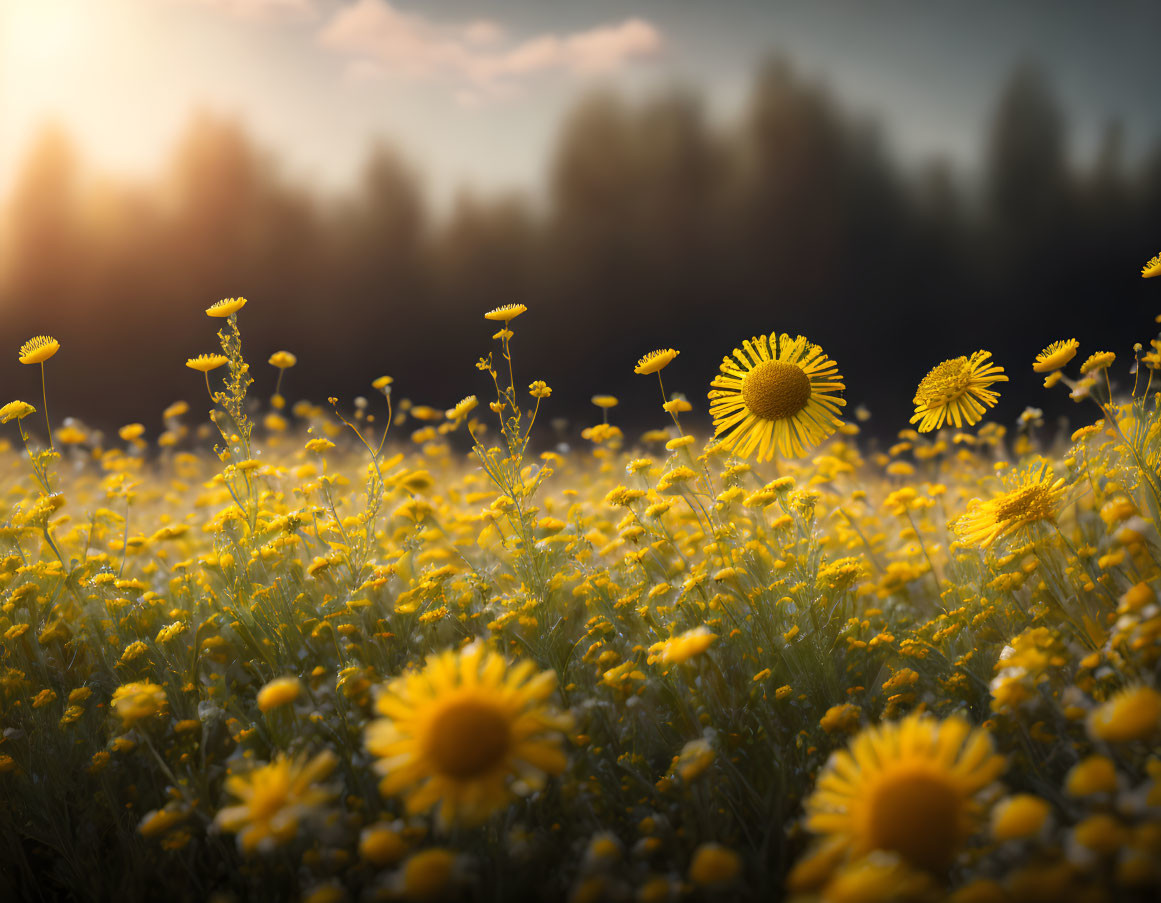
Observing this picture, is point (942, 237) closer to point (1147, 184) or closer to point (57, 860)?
point (1147, 184)

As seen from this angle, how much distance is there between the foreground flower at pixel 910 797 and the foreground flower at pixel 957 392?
147cm

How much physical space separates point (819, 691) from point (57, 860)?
2.73 meters

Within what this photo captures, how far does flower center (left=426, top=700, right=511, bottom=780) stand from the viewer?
1.37 m

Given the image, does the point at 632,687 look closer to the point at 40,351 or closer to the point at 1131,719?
the point at 1131,719

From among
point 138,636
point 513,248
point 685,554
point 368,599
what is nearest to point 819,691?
Answer: point 685,554

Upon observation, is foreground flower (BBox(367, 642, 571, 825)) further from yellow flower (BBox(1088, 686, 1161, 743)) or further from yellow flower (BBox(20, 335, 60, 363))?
yellow flower (BBox(20, 335, 60, 363))

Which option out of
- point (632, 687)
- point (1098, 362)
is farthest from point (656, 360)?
point (1098, 362)

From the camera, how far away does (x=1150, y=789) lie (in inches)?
48.3

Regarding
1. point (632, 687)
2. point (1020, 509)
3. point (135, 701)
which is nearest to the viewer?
point (135, 701)

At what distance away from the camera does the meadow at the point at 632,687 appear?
4.43ft

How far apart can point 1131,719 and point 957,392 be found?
1637 mm

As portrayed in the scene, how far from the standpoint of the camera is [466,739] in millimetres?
1381

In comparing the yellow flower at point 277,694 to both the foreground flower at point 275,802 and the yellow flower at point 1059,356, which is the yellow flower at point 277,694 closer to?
the foreground flower at point 275,802

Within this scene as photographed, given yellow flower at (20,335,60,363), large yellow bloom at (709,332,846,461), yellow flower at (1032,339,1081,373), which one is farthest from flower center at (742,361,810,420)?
yellow flower at (20,335,60,363)
